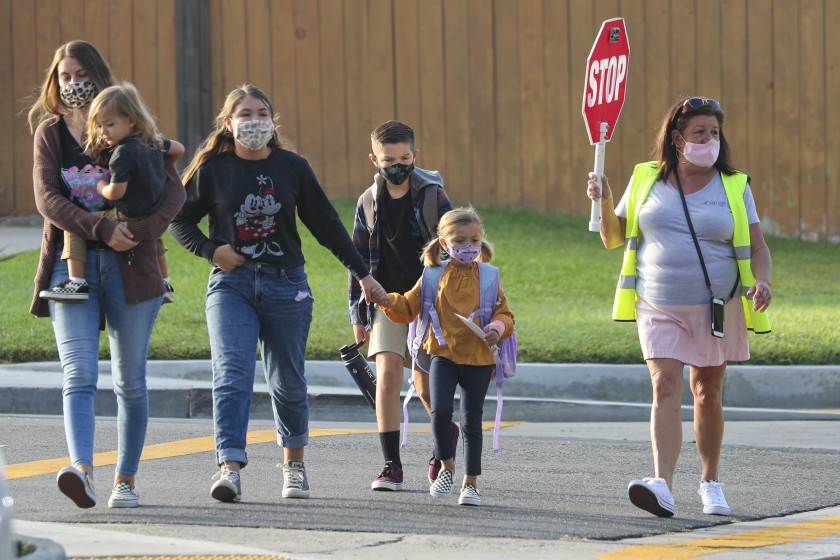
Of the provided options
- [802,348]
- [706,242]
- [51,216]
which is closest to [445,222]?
[706,242]

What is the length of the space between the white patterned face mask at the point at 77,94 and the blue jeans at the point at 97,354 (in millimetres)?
612

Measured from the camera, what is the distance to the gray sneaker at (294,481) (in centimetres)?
638

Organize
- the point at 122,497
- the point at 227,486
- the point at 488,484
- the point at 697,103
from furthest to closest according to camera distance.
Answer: the point at 488,484
the point at 697,103
the point at 227,486
the point at 122,497

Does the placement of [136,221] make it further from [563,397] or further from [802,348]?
[802,348]

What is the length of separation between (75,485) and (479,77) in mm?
11566

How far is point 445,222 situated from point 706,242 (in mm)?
1126

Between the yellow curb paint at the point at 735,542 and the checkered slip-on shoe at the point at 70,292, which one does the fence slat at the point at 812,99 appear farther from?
the checkered slip-on shoe at the point at 70,292

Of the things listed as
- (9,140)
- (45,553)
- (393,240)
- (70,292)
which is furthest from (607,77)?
(9,140)

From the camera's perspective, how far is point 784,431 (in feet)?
29.6

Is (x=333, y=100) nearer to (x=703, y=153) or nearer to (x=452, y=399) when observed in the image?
(x=452, y=399)

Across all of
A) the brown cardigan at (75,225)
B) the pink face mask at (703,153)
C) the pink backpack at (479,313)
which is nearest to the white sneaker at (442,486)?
the pink backpack at (479,313)

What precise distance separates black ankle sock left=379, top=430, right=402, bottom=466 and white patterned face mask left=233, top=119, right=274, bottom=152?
1488 millimetres

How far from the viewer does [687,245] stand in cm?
629

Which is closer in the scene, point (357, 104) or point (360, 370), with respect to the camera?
point (360, 370)
